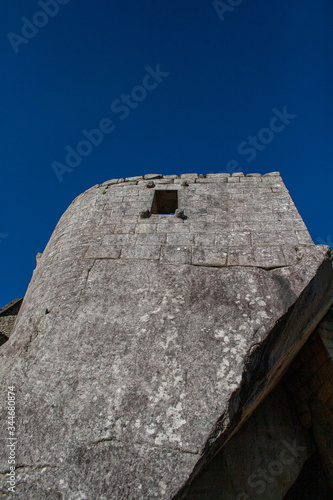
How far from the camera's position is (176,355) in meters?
2.43

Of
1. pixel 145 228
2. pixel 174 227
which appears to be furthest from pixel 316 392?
pixel 145 228

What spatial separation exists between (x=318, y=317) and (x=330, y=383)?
0.61 meters

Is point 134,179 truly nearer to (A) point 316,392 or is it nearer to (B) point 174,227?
(B) point 174,227

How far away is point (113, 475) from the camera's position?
190 centimetres

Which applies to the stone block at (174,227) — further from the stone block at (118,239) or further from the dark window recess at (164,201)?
the dark window recess at (164,201)

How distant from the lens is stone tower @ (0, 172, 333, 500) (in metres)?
1.99

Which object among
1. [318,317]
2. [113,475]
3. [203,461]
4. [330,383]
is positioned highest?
[318,317]

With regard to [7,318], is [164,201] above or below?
above

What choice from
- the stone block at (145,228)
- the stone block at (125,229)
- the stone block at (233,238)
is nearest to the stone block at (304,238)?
the stone block at (233,238)

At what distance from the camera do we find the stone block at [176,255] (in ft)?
10.4

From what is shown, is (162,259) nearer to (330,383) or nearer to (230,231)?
(230,231)

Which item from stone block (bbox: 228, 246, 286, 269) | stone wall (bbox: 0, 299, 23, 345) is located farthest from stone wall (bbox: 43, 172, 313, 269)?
stone wall (bbox: 0, 299, 23, 345)

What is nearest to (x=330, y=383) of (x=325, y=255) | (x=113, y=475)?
(x=325, y=255)

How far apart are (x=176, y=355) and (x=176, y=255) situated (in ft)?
3.55
